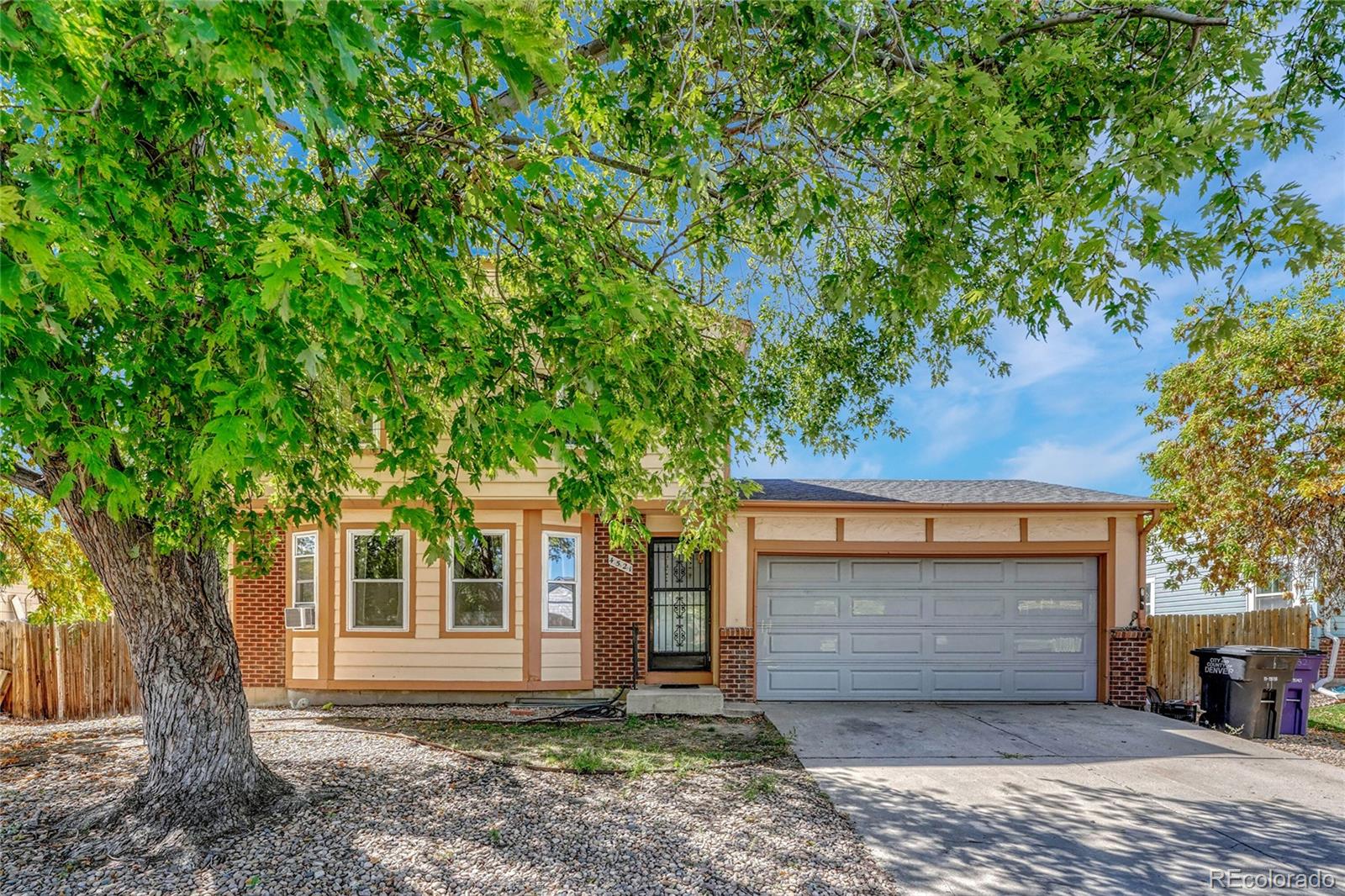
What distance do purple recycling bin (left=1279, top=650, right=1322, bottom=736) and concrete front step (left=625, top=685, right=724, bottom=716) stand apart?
6566 millimetres

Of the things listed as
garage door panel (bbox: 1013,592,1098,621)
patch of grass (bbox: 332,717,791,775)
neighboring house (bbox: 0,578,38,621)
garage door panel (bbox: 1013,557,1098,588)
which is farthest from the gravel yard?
neighboring house (bbox: 0,578,38,621)

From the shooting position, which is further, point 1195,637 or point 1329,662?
point 1329,662

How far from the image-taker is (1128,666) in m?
9.84

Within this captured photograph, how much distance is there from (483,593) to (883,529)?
18.8 ft

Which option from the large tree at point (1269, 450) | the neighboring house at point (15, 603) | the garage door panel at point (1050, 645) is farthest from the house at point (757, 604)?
the neighboring house at point (15, 603)

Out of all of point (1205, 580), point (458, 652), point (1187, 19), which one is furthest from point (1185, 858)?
point (1205, 580)

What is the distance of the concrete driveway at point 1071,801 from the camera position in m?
4.38

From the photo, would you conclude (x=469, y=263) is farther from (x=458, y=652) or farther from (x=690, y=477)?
(x=458, y=652)

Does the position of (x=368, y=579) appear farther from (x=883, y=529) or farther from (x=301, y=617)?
(x=883, y=529)

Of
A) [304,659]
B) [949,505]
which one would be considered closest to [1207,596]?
[949,505]

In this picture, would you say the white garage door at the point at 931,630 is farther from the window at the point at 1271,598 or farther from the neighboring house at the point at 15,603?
the neighboring house at the point at 15,603

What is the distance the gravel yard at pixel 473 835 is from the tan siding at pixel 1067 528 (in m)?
5.55

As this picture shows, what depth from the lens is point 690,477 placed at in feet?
22.1

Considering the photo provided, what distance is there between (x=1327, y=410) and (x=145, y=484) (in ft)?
50.9
